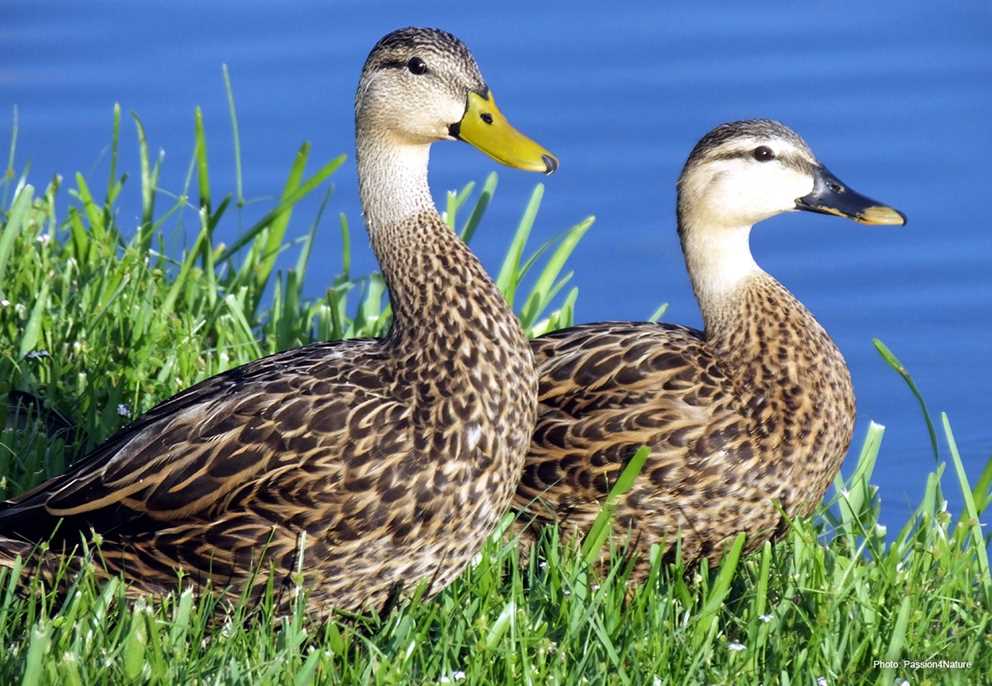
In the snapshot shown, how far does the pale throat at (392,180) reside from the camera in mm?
4535

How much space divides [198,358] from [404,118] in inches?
59.1

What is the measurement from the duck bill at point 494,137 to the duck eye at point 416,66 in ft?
0.44

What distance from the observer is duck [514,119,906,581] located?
4.73 metres

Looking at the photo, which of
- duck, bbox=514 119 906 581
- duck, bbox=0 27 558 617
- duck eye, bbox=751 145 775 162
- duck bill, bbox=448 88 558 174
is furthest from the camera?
duck eye, bbox=751 145 775 162

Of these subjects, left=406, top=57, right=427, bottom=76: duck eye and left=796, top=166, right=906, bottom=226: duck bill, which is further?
left=796, top=166, right=906, bottom=226: duck bill

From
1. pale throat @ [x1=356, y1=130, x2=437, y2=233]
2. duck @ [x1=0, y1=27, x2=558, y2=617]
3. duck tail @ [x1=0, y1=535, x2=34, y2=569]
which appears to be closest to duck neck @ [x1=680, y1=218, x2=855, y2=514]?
duck @ [x1=0, y1=27, x2=558, y2=617]

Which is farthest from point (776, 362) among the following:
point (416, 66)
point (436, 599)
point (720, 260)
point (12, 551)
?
point (12, 551)

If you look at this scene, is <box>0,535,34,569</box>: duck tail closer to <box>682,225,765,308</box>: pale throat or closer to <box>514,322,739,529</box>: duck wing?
<box>514,322,739,529</box>: duck wing

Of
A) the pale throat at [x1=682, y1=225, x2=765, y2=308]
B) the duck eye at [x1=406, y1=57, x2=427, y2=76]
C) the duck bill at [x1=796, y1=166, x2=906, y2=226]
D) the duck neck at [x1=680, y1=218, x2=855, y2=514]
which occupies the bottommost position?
the duck neck at [x1=680, y1=218, x2=855, y2=514]

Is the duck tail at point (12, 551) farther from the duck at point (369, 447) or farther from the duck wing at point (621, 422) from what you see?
the duck wing at point (621, 422)

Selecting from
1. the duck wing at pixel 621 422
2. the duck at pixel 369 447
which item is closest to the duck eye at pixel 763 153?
the duck wing at pixel 621 422

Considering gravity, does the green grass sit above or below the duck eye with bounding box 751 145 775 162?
below

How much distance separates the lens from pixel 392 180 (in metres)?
4.55

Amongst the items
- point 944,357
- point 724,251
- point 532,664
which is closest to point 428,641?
point 532,664
